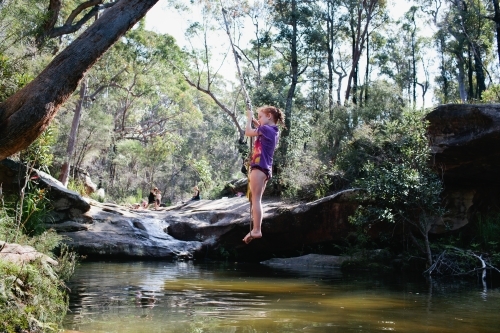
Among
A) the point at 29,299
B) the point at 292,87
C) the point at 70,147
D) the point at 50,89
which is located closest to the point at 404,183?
the point at 50,89

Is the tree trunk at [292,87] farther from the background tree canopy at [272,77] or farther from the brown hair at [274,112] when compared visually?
the brown hair at [274,112]

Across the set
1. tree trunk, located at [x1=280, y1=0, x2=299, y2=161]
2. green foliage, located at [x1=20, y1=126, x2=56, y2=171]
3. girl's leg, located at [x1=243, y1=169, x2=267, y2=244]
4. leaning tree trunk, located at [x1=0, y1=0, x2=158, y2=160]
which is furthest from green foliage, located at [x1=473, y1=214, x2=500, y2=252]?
leaning tree trunk, located at [x1=0, y1=0, x2=158, y2=160]

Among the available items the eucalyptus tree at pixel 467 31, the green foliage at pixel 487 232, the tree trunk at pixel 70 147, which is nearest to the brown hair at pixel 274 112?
the green foliage at pixel 487 232

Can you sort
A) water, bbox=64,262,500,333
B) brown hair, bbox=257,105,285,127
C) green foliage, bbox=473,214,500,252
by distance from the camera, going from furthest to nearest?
green foliage, bbox=473,214,500,252 < brown hair, bbox=257,105,285,127 < water, bbox=64,262,500,333

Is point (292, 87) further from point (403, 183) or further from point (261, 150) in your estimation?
point (261, 150)

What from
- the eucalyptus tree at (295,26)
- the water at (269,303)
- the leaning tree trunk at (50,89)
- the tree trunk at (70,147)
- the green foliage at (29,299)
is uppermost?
the eucalyptus tree at (295,26)

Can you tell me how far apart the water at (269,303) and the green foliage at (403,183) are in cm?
209

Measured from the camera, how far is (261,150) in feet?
19.5

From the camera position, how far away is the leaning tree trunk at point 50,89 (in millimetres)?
5020

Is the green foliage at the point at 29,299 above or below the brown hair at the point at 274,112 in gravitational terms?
below

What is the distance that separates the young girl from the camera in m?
5.93

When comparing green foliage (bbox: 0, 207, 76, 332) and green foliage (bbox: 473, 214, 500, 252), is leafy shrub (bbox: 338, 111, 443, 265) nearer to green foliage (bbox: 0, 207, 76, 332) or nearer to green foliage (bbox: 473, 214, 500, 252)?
green foliage (bbox: 473, 214, 500, 252)

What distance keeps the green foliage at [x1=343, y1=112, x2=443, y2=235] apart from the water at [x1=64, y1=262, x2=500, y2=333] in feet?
6.87

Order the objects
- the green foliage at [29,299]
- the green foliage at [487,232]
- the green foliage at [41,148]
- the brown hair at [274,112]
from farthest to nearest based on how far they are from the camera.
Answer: the green foliage at [487,232]
the green foliage at [41,148]
the brown hair at [274,112]
the green foliage at [29,299]
